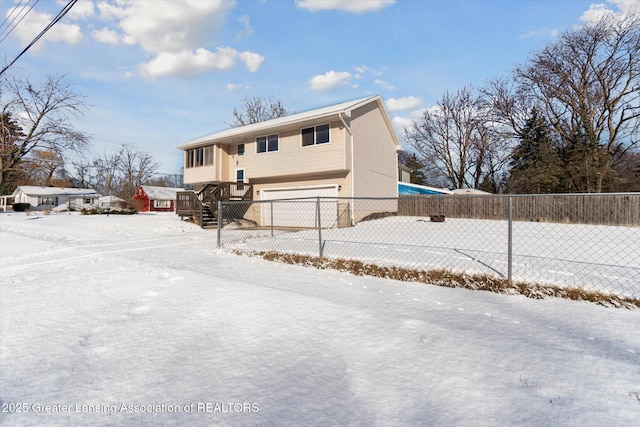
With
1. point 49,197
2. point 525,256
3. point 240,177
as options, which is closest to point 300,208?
point 240,177

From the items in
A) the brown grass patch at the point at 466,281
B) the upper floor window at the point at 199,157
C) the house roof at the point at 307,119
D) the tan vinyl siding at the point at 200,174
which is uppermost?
the house roof at the point at 307,119

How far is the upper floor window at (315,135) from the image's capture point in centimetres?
1388

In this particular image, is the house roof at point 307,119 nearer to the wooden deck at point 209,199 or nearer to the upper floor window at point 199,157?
the upper floor window at point 199,157

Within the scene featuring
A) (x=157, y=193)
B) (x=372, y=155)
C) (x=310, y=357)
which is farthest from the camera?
(x=157, y=193)

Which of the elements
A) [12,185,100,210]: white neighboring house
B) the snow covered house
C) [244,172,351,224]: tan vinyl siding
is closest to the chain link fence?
[244,172,351,224]: tan vinyl siding

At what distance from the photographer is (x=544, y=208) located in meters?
15.5

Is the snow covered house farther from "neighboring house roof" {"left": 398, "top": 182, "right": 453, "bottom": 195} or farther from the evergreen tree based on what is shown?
the evergreen tree

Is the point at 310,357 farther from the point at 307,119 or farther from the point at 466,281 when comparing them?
the point at 307,119

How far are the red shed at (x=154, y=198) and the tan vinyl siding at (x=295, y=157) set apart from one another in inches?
1058

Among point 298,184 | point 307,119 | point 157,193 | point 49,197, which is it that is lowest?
point 298,184

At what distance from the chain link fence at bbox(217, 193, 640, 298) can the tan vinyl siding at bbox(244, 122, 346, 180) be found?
176cm

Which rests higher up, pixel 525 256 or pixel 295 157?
pixel 295 157

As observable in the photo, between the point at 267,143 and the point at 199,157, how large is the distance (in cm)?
547

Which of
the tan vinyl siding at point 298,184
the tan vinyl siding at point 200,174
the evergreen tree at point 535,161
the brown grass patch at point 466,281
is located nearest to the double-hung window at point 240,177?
the tan vinyl siding at point 298,184
